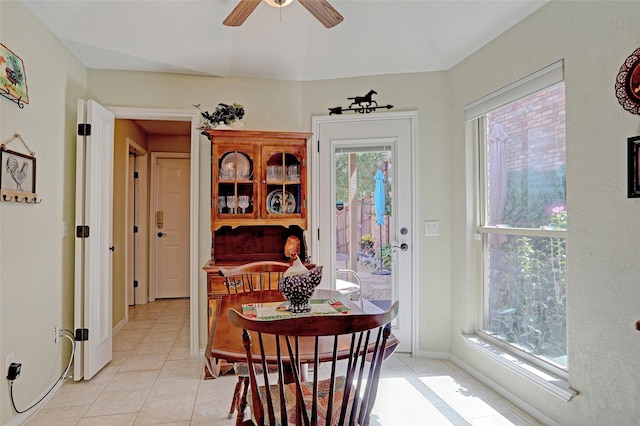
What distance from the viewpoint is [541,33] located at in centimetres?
224

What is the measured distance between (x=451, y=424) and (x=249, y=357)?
1.61 metres

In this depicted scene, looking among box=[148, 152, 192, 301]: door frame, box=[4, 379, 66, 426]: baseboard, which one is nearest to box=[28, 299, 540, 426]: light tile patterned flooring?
box=[4, 379, 66, 426]: baseboard

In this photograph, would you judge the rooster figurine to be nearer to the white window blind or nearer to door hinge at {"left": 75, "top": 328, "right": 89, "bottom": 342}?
→ door hinge at {"left": 75, "top": 328, "right": 89, "bottom": 342}

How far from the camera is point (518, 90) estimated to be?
2.40 meters

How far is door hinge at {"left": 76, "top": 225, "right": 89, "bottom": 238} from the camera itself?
279 cm

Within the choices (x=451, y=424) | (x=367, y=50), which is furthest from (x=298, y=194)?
(x=451, y=424)

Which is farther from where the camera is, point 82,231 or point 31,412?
point 82,231

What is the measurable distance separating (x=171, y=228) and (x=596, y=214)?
17.1 feet

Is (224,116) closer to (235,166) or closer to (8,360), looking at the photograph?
(235,166)

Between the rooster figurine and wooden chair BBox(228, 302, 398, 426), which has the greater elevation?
the rooster figurine

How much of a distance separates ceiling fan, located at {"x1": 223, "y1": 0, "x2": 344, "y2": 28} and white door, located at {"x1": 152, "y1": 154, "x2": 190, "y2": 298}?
3827mm

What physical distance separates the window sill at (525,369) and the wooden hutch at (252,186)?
5.05ft

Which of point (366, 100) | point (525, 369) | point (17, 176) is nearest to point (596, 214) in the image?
point (525, 369)

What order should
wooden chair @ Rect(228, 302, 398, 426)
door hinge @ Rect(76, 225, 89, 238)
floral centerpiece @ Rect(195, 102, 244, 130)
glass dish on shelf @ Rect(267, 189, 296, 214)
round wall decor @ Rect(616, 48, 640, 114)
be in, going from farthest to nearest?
glass dish on shelf @ Rect(267, 189, 296, 214) < floral centerpiece @ Rect(195, 102, 244, 130) < door hinge @ Rect(76, 225, 89, 238) < round wall decor @ Rect(616, 48, 640, 114) < wooden chair @ Rect(228, 302, 398, 426)
